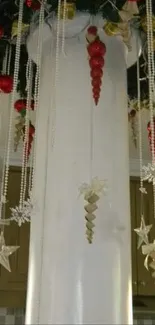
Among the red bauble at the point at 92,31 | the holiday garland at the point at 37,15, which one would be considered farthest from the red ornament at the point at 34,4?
the red bauble at the point at 92,31

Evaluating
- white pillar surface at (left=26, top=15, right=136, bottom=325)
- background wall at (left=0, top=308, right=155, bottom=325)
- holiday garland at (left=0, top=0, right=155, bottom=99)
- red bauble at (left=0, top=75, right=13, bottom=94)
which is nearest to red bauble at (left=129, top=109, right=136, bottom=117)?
holiday garland at (left=0, top=0, right=155, bottom=99)

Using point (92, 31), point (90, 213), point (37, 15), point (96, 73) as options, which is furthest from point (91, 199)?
point (37, 15)

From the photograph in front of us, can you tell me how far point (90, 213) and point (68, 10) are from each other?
490 mm

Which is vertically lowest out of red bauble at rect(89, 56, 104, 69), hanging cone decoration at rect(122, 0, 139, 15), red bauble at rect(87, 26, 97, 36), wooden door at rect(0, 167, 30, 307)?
wooden door at rect(0, 167, 30, 307)

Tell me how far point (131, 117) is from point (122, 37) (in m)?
0.41

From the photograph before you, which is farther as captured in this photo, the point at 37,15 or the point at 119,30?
A: the point at 37,15

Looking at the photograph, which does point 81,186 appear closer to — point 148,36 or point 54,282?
point 54,282

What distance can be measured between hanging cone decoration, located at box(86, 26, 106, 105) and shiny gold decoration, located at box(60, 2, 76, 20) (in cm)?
7

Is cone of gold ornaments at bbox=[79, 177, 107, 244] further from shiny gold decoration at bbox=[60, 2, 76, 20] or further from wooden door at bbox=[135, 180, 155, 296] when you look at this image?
wooden door at bbox=[135, 180, 155, 296]

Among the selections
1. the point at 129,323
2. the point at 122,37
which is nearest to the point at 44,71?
the point at 122,37

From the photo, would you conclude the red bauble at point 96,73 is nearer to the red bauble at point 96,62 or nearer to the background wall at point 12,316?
the red bauble at point 96,62

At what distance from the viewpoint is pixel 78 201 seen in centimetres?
111

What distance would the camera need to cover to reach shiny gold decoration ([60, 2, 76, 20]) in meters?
1.16

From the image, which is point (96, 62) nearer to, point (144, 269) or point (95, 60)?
point (95, 60)
